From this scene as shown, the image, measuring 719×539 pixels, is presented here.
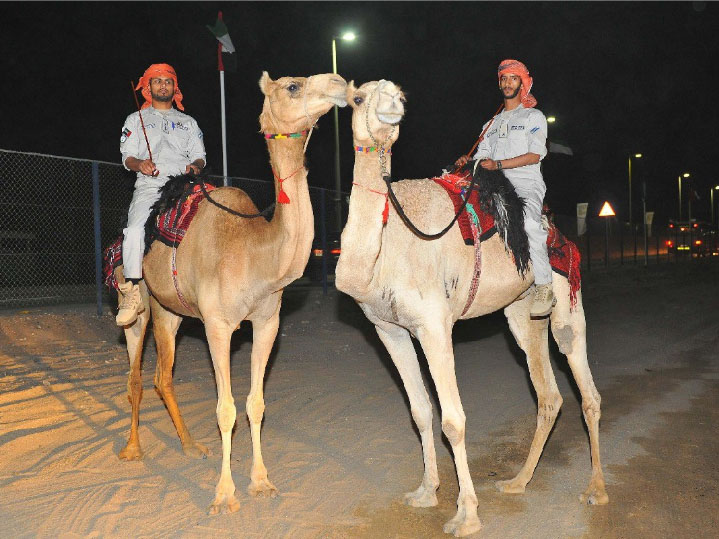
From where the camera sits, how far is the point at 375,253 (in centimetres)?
448

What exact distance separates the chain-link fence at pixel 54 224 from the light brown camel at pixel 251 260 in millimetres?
6651

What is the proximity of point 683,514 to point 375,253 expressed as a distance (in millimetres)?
2784

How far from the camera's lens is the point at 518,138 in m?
5.74

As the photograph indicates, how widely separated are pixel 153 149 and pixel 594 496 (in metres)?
4.82

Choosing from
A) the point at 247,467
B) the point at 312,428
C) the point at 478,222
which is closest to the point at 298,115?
the point at 478,222

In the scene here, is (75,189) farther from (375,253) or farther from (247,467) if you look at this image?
(375,253)

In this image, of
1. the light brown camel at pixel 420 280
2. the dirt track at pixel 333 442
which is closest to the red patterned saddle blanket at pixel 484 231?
the light brown camel at pixel 420 280

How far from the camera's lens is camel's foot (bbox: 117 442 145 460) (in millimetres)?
6168

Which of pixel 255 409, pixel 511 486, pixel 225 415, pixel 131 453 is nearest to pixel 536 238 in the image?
pixel 511 486

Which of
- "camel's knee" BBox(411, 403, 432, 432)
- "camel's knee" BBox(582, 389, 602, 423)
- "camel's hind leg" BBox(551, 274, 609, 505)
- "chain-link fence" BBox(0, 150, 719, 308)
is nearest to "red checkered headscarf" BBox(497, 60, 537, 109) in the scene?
"camel's hind leg" BBox(551, 274, 609, 505)

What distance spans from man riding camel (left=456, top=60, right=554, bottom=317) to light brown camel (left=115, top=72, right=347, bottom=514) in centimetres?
148

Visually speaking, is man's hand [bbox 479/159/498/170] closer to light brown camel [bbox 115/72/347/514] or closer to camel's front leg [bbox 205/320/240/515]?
light brown camel [bbox 115/72/347/514]

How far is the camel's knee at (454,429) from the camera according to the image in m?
4.72

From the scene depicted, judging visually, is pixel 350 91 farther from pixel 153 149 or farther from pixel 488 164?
pixel 153 149
